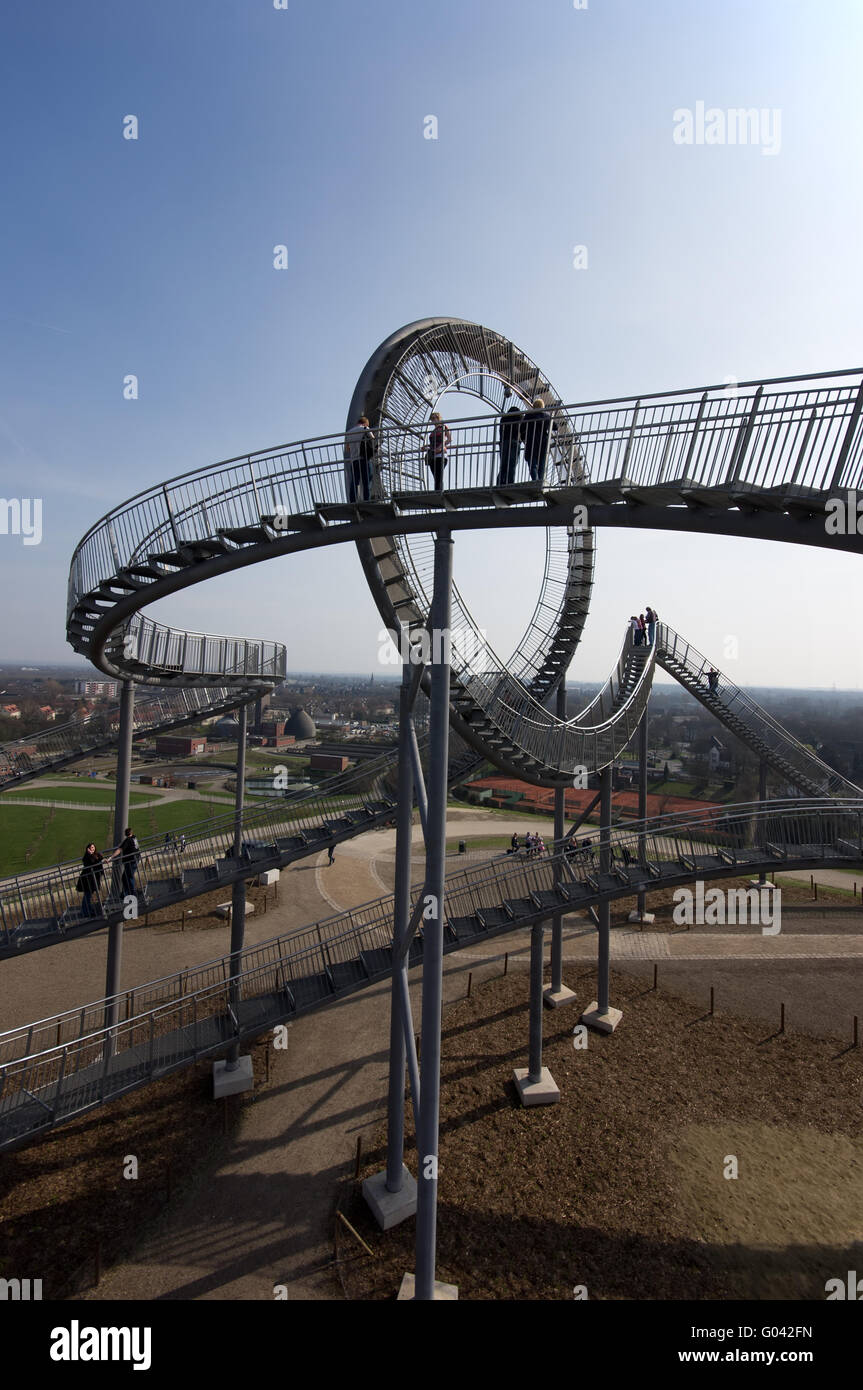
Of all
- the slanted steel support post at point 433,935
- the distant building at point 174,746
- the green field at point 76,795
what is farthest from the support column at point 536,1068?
the distant building at point 174,746

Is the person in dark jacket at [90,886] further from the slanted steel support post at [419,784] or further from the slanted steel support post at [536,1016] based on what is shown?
the slanted steel support post at [536,1016]

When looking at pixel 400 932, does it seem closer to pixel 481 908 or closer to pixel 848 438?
pixel 481 908

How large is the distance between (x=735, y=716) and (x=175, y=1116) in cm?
1907

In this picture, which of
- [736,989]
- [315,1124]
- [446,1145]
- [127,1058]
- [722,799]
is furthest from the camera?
[722,799]

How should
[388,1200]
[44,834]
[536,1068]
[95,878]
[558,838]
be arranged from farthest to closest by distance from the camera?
[44,834] → [558,838] → [536,1068] → [95,878] → [388,1200]

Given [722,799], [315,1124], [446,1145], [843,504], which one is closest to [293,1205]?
[315,1124]

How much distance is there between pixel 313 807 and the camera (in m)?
12.1

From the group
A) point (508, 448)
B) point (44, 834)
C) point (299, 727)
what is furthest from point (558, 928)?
point (299, 727)

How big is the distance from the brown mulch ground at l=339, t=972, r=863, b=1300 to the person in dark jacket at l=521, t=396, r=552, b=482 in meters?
9.66

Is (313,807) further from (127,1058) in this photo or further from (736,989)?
(736,989)

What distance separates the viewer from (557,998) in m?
14.2

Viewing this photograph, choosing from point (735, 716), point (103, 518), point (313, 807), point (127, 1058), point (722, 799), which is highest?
point (103, 518)

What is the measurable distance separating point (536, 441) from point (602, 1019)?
12.0 m
